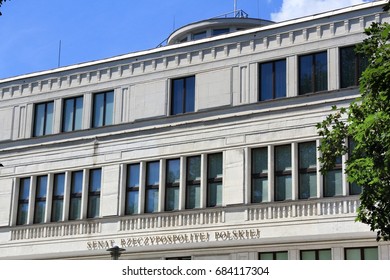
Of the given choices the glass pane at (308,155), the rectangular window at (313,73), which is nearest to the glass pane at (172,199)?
the glass pane at (308,155)

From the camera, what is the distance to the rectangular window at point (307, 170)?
34469 millimetres

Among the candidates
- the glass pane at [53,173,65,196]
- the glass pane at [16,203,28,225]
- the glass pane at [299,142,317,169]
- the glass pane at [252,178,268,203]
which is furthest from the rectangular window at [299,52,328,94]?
the glass pane at [16,203,28,225]

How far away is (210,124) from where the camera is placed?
37.4 meters

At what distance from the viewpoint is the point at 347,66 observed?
114 feet

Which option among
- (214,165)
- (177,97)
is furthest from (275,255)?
(177,97)

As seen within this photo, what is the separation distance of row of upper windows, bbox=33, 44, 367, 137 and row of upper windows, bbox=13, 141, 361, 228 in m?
2.44

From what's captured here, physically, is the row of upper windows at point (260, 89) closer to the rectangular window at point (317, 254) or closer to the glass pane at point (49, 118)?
the glass pane at point (49, 118)

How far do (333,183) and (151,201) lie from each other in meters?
8.83

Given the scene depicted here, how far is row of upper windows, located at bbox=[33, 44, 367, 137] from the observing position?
114 feet

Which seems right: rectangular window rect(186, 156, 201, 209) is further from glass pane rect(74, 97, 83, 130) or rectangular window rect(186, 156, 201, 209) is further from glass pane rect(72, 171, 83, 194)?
glass pane rect(74, 97, 83, 130)

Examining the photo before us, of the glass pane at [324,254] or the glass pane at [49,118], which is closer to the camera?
the glass pane at [324,254]

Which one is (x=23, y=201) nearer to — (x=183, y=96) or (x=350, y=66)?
(x=183, y=96)

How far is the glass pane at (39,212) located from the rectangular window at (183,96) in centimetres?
824
